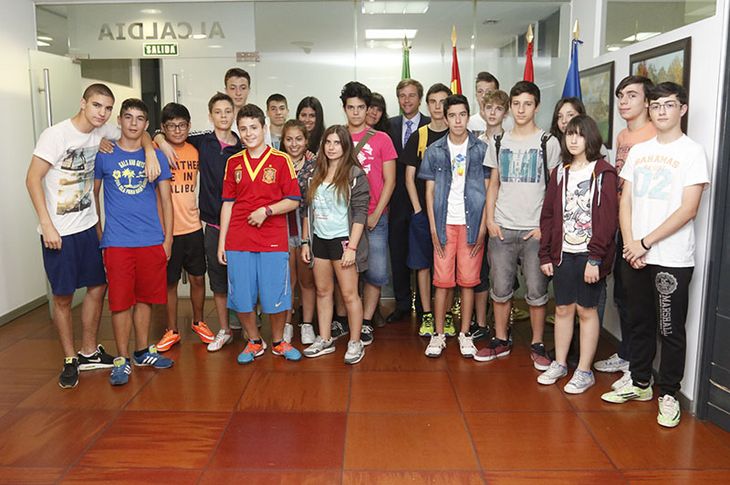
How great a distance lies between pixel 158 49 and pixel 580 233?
412cm

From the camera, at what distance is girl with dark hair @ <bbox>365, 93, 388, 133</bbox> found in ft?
15.7

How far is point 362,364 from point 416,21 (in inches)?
128

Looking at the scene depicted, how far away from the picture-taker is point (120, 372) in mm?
3801

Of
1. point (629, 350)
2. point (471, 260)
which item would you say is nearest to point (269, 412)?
point (471, 260)

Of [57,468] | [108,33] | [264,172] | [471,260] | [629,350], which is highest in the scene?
[108,33]

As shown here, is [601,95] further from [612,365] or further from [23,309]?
[23,309]

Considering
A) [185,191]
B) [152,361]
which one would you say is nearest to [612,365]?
[152,361]

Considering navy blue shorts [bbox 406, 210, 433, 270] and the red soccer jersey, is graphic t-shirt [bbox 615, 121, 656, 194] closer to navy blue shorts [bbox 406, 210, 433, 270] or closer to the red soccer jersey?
navy blue shorts [bbox 406, 210, 433, 270]

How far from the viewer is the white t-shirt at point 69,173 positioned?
142 inches

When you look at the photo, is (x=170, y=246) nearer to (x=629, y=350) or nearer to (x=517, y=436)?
(x=517, y=436)

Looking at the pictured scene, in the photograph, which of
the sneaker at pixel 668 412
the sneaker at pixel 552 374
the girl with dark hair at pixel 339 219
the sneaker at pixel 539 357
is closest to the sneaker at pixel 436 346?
the girl with dark hair at pixel 339 219

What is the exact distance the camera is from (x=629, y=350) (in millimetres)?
3615

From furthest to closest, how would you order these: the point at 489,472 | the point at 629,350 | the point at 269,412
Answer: the point at 629,350 < the point at 269,412 < the point at 489,472

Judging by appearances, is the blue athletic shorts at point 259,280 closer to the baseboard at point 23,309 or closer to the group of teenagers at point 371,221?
the group of teenagers at point 371,221
